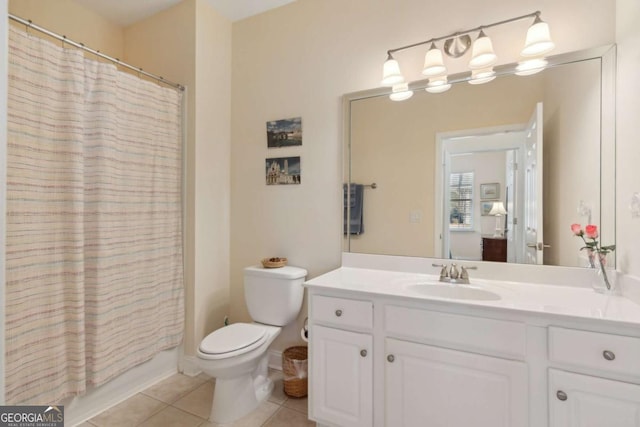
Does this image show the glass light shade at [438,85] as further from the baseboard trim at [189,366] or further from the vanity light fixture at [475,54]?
the baseboard trim at [189,366]

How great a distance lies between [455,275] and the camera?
1.61 metres

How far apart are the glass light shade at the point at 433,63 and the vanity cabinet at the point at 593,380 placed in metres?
1.36

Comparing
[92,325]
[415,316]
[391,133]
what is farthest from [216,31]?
[415,316]

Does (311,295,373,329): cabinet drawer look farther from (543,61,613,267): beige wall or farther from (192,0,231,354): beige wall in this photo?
(192,0,231,354): beige wall

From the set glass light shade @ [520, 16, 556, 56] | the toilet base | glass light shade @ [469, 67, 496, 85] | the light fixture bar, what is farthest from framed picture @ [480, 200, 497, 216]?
the toilet base

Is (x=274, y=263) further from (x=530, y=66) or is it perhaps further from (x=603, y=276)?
A: (x=530, y=66)

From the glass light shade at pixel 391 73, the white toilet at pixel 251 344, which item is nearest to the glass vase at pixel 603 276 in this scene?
the glass light shade at pixel 391 73

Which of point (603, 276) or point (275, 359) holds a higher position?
point (603, 276)

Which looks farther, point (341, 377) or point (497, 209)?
point (497, 209)

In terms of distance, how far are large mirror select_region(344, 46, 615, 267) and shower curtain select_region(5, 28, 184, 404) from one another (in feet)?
4.19

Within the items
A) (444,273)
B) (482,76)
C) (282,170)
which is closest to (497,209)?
(444,273)

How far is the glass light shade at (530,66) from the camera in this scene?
5.01 feet

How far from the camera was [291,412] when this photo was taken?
1.78 m
